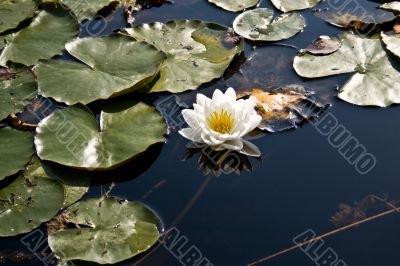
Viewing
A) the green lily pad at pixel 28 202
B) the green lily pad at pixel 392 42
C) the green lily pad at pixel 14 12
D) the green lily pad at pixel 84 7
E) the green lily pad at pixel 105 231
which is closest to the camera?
the green lily pad at pixel 105 231

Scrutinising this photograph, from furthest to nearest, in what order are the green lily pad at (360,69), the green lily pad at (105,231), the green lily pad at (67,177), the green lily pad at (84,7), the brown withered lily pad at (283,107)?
the green lily pad at (84,7) → the green lily pad at (360,69) → the brown withered lily pad at (283,107) → the green lily pad at (67,177) → the green lily pad at (105,231)

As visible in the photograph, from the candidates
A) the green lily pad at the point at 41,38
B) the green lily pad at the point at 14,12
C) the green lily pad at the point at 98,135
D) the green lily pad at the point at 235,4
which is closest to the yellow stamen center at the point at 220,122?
the green lily pad at the point at 98,135

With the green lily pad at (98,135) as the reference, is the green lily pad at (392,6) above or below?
above

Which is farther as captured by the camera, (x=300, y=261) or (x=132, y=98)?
(x=132, y=98)

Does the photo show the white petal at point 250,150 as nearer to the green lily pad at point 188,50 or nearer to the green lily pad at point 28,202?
the green lily pad at point 188,50

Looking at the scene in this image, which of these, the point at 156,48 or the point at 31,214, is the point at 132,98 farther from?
the point at 31,214

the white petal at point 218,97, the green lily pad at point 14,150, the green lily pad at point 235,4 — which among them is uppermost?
the white petal at point 218,97

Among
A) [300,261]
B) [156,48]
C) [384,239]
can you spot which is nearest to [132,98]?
[156,48]

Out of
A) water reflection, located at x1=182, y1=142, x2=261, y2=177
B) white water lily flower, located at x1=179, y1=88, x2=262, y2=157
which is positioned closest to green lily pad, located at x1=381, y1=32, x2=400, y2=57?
white water lily flower, located at x1=179, y1=88, x2=262, y2=157
